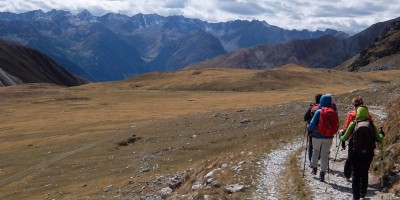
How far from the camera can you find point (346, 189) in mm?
19859

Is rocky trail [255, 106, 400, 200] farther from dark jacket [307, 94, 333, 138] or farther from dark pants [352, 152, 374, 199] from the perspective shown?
dark jacket [307, 94, 333, 138]

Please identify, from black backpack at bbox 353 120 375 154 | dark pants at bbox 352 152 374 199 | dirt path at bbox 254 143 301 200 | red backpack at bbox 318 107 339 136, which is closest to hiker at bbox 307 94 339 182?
red backpack at bbox 318 107 339 136

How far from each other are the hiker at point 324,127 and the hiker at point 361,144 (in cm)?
240

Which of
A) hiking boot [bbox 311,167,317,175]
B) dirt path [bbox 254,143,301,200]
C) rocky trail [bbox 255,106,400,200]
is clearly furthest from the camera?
hiking boot [bbox 311,167,317,175]

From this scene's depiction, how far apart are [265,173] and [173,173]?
1186cm

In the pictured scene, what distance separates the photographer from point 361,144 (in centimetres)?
1664

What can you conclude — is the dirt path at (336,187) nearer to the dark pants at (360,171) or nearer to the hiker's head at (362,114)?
the dark pants at (360,171)

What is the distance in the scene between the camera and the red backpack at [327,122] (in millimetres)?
20016

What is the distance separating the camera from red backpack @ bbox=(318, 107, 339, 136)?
65.7 ft

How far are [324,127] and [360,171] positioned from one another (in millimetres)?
3370

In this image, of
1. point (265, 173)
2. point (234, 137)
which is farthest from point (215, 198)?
point (234, 137)

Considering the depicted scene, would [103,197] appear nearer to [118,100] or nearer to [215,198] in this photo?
[215,198]

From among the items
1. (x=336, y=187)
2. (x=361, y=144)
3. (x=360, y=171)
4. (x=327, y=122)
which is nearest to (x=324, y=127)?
(x=327, y=122)

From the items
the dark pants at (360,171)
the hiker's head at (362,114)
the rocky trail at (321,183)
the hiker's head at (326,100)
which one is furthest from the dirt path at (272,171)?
the hiker's head at (362,114)
